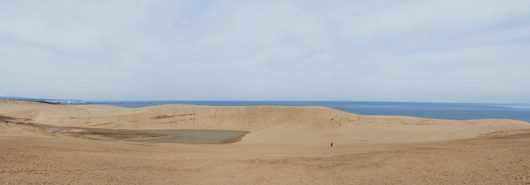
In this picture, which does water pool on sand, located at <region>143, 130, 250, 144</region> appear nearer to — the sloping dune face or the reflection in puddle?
the reflection in puddle

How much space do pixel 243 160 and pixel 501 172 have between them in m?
11.8

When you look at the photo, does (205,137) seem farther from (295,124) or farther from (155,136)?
(295,124)

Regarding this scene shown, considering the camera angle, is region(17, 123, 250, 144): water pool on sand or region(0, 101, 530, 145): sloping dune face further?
region(0, 101, 530, 145): sloping dune face

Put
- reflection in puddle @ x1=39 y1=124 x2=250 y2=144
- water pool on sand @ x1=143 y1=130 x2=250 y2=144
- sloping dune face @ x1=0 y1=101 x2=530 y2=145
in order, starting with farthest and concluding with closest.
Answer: sloping dune face @ x1=0 y1=101 x2=530 y2=145, water pool on sand @ x1=143 y1=130 x2=250 y2=144, reflection in puddle @ x1=39 y1=124 x2=250 y2=144

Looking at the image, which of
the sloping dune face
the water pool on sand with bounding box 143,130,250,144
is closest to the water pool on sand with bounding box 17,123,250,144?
the water pool on sand with bounding box 143,130,250,144

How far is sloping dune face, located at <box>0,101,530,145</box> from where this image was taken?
28.7 m

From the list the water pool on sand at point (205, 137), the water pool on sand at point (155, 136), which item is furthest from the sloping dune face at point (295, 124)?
the water pool on sand at point (155, 136)

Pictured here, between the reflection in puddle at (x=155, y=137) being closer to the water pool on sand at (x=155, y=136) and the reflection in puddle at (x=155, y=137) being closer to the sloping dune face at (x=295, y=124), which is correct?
the water pool on sand at (x=155, y=136)

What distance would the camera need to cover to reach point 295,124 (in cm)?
3438

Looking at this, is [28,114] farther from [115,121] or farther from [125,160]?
[125,160]

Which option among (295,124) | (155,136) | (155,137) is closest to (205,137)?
(155,137)

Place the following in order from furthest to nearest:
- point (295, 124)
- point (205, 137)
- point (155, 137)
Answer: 1. point (295, 124)
2. point (205, 137)
3. point (155, 137)

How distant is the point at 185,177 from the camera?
38.3 ft

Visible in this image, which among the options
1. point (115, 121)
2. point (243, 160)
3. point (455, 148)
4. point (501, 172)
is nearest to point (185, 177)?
point (243, 160)
